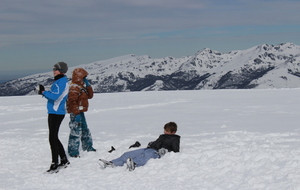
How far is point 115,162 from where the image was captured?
686 centimetres

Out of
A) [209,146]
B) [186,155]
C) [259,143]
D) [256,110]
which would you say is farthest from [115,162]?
[256,110]

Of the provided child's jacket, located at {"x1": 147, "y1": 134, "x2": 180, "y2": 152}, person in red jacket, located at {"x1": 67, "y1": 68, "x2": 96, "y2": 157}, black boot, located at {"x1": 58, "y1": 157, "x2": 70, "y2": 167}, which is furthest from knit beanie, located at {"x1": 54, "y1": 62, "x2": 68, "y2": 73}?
child's jacket, located at {"x1": 147, "y1": 134, "x2": 180, "y2": 152}

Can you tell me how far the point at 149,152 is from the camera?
7168mm

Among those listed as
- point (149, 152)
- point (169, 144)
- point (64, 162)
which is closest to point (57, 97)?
point (64, 162)

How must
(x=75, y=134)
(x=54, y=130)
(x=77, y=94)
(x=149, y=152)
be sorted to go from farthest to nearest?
(x=75, y=134) → (x=77, y=94) → (x=149, y=152) → (x=54, y=130)

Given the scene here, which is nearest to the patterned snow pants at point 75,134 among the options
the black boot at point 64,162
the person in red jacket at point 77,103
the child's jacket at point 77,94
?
the person in red jacket at point 77,103

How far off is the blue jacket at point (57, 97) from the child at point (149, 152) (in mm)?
1372

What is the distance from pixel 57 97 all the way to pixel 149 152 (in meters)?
2.22

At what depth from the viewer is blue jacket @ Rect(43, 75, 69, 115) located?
6805 mm

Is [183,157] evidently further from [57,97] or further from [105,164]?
[57,97]

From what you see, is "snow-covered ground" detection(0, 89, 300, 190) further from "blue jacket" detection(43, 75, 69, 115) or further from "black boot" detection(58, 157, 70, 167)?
"blue jacket" detection(43, 75, 69, 115)

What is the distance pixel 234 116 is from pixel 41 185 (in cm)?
1068

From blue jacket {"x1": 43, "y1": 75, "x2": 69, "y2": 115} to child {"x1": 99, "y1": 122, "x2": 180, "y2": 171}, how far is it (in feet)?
4.50

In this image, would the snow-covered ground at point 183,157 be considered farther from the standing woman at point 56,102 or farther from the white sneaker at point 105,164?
the standing woman at point 56,102
